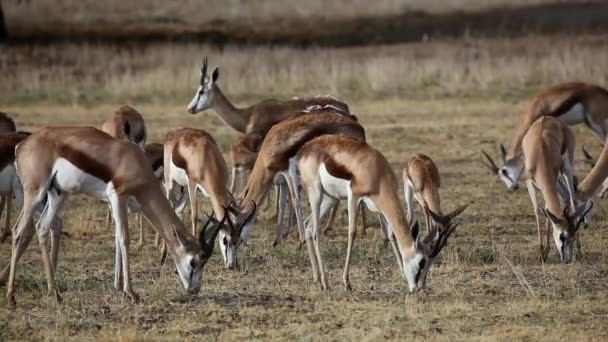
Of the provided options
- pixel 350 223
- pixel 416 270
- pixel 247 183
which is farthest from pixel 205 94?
pixel 416 270

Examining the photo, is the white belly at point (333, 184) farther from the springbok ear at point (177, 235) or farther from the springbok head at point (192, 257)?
the springbok ear at point (177, 235)

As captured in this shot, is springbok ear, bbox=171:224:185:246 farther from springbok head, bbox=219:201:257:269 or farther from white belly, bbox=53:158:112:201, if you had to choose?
springbok head, bbox=219:201:257:269

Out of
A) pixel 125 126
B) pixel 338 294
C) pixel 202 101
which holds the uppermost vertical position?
pixel 125 126

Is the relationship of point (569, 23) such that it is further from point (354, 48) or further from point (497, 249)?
point (497, 249)

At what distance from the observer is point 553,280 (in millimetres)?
11797

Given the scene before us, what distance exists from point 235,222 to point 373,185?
1885 mm

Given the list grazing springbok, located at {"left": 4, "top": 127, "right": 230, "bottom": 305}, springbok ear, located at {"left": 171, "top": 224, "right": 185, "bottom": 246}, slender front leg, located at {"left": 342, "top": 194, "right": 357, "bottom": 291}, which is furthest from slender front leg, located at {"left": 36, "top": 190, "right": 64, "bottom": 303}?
slender front leg, located at {"left": 342, "top": 194, "right": 357, "bottom": 291}

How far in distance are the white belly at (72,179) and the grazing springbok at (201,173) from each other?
1993mm

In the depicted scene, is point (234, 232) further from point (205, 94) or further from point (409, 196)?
point (205, 94)

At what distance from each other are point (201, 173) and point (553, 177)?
3.69 m

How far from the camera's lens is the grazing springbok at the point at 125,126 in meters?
15.4

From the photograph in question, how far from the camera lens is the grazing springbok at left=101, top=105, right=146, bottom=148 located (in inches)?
607

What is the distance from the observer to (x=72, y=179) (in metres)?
10.6

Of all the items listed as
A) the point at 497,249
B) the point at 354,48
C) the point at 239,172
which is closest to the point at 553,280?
the point at 497,249
